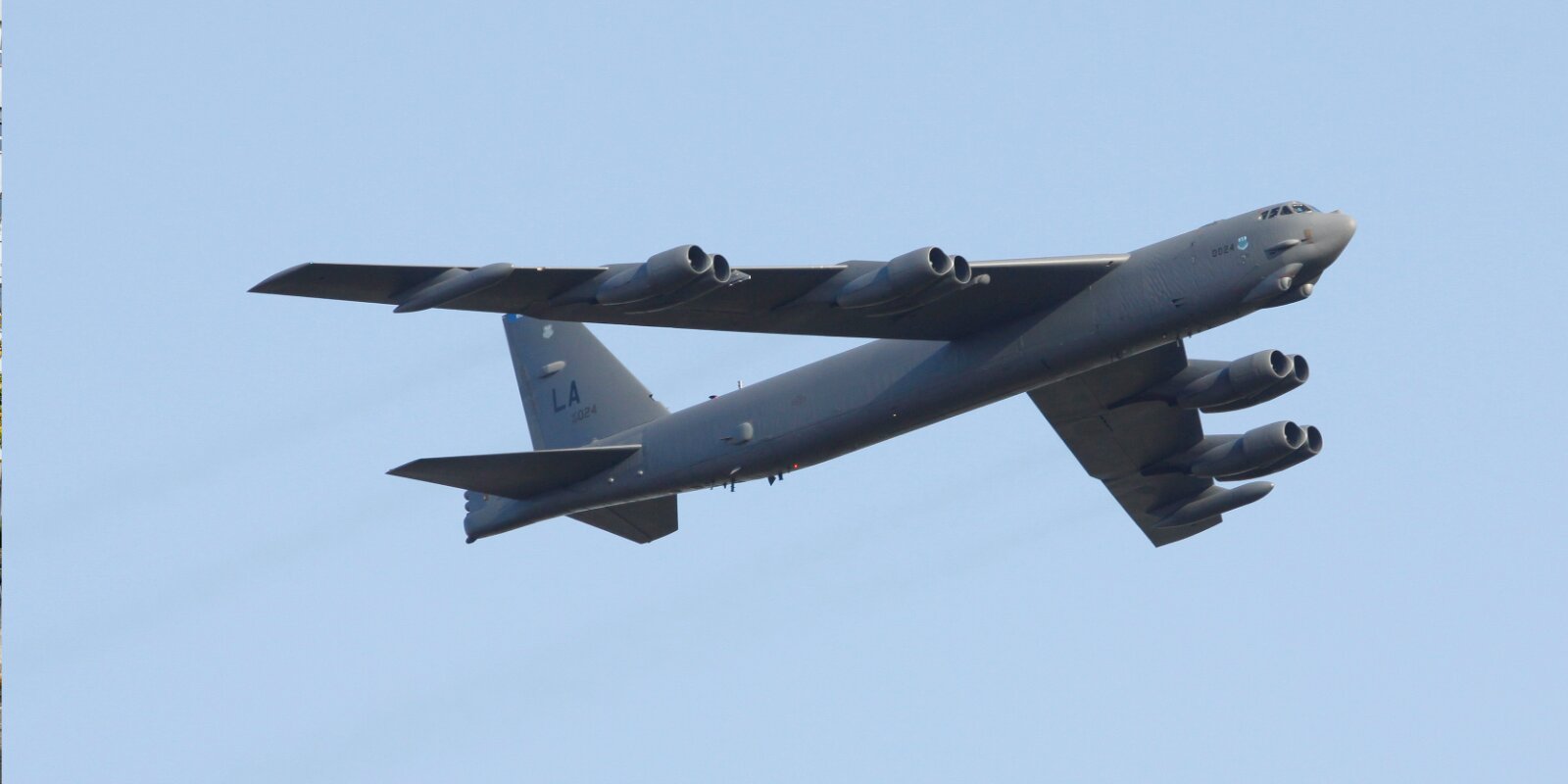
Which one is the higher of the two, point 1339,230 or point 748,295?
point 748,295

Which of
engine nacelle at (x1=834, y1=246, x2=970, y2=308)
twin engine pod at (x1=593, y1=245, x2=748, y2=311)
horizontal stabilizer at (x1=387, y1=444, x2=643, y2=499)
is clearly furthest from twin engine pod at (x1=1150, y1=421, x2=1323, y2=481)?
twin engine pod at (x1=593, y1=245, x2=748, y2=311)

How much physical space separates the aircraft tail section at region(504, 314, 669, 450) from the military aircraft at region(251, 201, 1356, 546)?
0.16 feet

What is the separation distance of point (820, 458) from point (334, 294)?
33.1ft

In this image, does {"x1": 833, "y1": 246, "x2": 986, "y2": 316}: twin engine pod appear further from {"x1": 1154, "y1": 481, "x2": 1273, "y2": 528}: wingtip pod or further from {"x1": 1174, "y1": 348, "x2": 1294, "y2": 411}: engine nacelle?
{"x1": 1154, "y1": 481, "x2": 1273, "y2": 528}: wingtip pod

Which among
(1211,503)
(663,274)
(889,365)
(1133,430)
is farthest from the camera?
(1211,503)

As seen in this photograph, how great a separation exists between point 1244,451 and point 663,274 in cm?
1519

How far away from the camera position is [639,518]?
44.4 meters

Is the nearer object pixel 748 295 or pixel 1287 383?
pixel 748 295

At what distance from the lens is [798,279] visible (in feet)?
119

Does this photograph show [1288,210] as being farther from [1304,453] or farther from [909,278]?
[1304,453]

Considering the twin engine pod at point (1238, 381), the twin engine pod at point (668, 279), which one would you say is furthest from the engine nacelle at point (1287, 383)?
the twin engine pod at point (668, 279)

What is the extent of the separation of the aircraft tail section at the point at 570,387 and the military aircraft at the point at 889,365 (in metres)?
0.05

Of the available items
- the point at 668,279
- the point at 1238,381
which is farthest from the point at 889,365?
the point at 668,279

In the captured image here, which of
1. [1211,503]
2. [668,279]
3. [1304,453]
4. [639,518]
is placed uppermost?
[668,279]
